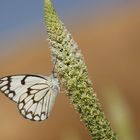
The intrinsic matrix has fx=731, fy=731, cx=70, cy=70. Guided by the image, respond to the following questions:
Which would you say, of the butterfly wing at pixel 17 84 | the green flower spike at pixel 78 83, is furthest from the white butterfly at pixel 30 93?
the green flower spike at pixel 78 83

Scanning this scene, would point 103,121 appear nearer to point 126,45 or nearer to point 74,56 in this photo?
point 74,56

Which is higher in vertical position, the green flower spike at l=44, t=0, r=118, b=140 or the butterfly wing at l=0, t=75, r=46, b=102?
the butterfly wing at l=0, t=75, r=46, b=102

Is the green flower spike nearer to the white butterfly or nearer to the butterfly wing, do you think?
the white butterfly

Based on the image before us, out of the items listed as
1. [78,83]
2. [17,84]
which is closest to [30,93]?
[17,84]

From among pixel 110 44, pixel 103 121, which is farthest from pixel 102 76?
pixel 103 121

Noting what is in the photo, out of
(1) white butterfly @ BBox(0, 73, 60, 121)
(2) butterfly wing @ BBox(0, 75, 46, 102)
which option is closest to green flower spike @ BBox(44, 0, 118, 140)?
(1) white butterfly @ BBox(0, 73, 60, 121)

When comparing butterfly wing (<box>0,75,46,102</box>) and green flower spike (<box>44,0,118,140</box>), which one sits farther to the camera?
butterfly wing (<box>0,75,46,102</box>)
